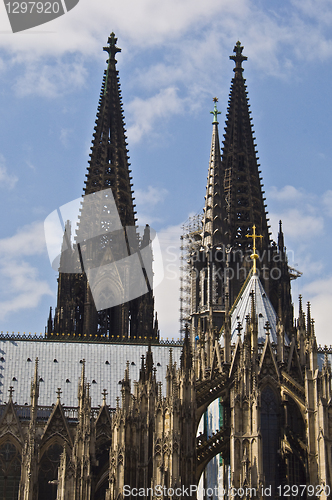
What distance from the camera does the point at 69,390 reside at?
58.3 m

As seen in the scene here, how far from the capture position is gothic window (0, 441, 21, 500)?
52.3m

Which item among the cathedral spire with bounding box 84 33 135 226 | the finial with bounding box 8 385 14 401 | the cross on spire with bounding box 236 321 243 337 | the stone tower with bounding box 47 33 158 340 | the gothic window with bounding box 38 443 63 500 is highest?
the cathedral spire with bounding box 84 33 135 226

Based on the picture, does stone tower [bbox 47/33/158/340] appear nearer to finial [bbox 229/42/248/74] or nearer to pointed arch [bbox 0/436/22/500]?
finial [bbox 229/42/248/74]

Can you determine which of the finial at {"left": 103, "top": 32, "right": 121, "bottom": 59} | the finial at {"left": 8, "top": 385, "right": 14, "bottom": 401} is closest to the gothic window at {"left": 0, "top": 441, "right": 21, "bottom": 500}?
the finial at {"left": 8, "top": 385, "right": 14, "bottom": 401}

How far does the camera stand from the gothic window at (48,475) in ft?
172

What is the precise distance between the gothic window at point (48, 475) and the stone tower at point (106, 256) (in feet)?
46.3

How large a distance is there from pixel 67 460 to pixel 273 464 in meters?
12.4

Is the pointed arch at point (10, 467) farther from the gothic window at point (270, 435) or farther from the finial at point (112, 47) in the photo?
the finial at point (112, 47)

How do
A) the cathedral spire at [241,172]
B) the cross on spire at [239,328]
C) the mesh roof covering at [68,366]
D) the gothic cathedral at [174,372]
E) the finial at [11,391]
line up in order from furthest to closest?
the cathedral spire at [241,172] < the mesh roof covering at [68,366] < the finial at [11,391] < the cross on spire at [239,328] < the gothic cathedral at [174,372]

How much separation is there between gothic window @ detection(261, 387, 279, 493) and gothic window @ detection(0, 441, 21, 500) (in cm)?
1728

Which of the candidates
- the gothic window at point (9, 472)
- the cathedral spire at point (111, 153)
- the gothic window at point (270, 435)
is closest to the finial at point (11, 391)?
the gothic window at point (9, 472)

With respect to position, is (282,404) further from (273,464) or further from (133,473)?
(133,473)

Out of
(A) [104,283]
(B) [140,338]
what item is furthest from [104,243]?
(B) [140,338]

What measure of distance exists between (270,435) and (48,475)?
16.5 metres
